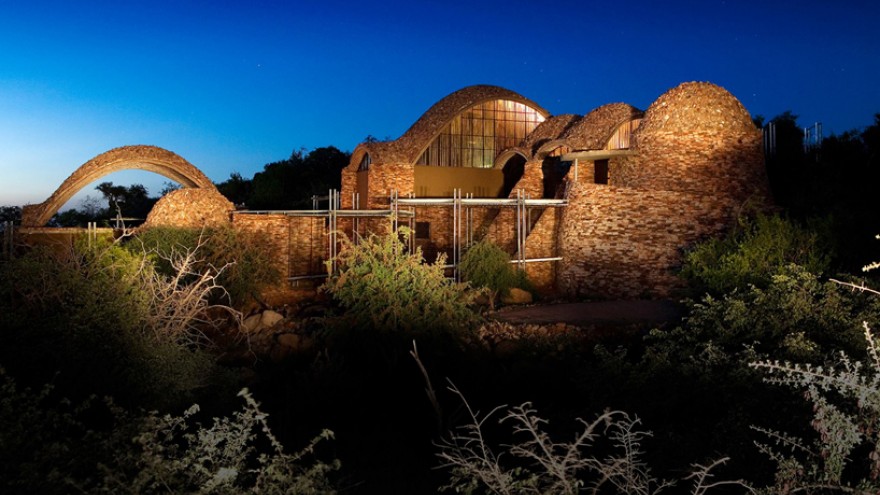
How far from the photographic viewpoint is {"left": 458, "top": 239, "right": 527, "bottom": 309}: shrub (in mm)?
13367

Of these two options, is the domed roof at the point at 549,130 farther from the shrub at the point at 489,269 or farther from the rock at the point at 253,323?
the rock at the point at 253,323

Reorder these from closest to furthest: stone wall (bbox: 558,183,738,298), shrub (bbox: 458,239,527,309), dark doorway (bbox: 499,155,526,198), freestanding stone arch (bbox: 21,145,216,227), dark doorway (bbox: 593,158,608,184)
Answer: shrub (bbox: 458,239,527,309)
stone wall (bbox: 558,183,738,298)
freestanding stone arch (bbox: 21,145,216,227)
dark doorway (bbox: 593,158,608,184)
dark doorway (bbox: 499,155,526,198)

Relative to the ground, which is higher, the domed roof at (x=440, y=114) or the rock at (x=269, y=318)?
the domed roof at (x=440, y=114)

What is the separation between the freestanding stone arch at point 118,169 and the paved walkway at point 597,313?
279 inches

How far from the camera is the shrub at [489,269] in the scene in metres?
13.4

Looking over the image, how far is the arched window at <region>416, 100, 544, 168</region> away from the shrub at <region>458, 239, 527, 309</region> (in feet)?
28.0

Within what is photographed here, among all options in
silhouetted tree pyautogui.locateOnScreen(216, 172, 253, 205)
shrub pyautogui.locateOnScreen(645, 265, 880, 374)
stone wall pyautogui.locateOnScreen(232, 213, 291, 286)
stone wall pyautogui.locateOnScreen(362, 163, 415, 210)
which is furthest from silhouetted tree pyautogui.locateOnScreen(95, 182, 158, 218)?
shrub pyautogui.locateOnScreen(645, 265, 880, 374)

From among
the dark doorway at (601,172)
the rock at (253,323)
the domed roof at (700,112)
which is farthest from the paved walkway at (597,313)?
the dark doorway at (601,172)

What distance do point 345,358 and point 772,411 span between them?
493 cm

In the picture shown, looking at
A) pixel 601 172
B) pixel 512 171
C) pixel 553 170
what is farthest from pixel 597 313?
pixel 512 171

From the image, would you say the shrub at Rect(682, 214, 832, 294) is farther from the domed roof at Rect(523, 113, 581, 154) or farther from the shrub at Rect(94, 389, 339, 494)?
the domed roof at Rect(523, 113, 581, 154)

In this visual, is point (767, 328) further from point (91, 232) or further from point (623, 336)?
point (91, 232)

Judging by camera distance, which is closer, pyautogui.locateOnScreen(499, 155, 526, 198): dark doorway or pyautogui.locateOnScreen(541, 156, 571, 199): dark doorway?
pyautogui.locateOnScreen(541, 156, 571, 199): dark doorway

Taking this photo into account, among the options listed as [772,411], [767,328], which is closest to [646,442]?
[772,411]
